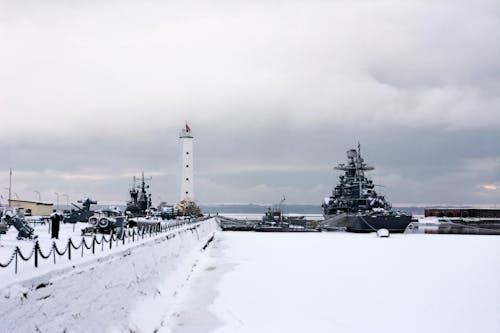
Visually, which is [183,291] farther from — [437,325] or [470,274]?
[470,274]

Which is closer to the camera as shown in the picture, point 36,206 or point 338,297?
point 338,297

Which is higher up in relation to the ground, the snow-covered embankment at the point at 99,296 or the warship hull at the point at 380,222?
the snow-covered embankment at the point at 99,296

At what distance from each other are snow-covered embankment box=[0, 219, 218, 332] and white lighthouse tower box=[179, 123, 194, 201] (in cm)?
6704

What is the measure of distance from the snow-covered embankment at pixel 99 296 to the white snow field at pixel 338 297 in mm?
977

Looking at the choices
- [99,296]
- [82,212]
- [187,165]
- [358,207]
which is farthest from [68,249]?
[358,207]

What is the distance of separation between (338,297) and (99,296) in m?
11.0

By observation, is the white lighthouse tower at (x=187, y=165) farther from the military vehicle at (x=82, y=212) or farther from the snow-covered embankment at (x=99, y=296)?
the snow-covered embankment at (x=99, y=296)

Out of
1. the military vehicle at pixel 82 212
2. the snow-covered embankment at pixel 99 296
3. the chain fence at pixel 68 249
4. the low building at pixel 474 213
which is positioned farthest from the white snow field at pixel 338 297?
the low building at pixel 474 213

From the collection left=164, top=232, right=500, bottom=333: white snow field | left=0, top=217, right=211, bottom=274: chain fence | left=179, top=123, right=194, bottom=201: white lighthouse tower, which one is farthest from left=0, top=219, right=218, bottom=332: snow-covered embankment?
left=179, top=123, right=194, bottom=201: white lighthouse tower

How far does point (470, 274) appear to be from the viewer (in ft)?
90.5

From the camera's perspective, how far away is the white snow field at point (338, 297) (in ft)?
51.8

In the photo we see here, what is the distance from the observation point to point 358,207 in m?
99.2

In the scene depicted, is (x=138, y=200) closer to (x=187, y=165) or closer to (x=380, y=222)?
(x=187, y=165)

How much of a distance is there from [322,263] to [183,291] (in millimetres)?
13064
